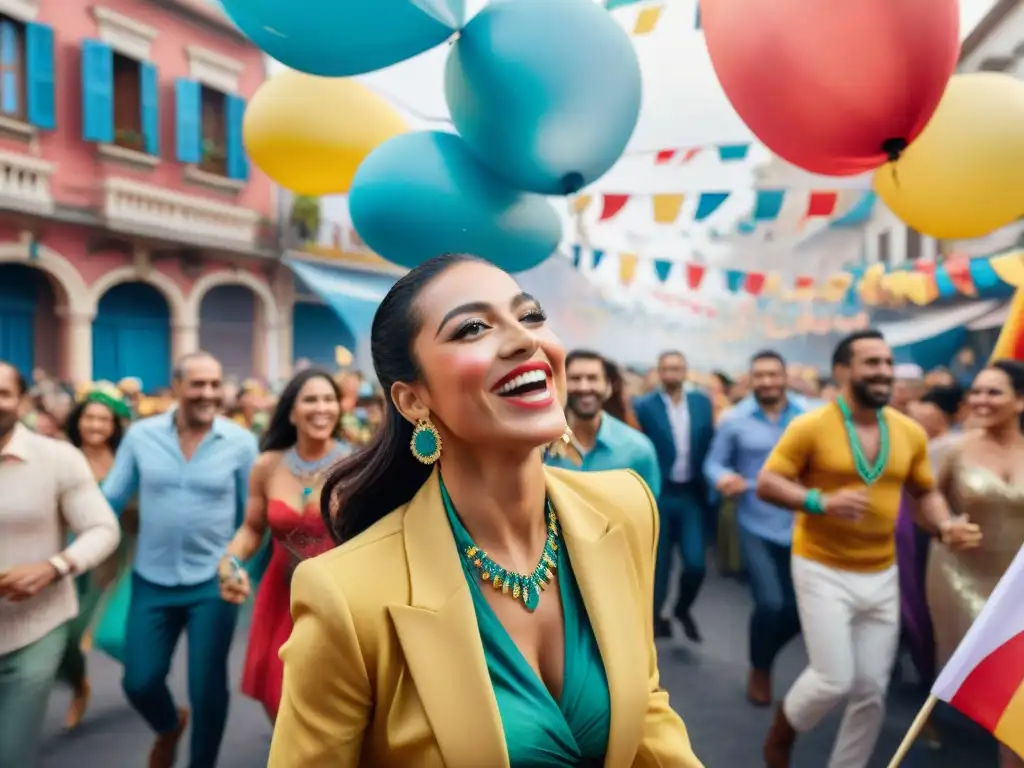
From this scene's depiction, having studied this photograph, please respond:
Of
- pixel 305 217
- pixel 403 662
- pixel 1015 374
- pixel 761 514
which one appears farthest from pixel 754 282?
pixel 305 217

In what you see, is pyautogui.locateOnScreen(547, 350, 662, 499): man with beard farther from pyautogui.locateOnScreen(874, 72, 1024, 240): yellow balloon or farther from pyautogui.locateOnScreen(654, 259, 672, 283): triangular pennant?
pyautogui.locateOnScreen(654, 259, 672, 283): triangular pennant

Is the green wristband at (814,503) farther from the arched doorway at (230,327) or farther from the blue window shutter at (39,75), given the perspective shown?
the arched doorway at (230,327)

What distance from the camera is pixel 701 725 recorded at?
11.0 ft

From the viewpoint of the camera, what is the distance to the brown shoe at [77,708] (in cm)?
348

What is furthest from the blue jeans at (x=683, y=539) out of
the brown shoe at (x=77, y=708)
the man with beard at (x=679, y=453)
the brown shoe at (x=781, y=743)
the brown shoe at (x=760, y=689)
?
the brown shoe at (x=77, y=708)

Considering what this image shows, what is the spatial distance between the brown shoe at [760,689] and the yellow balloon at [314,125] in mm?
2919

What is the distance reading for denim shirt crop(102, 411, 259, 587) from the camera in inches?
118

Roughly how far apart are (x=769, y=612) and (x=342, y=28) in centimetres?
302

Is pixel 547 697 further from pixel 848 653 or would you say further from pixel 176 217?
pixel 176 217

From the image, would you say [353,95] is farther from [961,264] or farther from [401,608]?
[961,264]

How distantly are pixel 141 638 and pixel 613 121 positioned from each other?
2447mm

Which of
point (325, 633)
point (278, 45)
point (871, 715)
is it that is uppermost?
point (278, 45)

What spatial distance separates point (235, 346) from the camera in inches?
409

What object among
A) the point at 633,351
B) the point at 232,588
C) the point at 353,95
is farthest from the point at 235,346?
the point at 232,588
